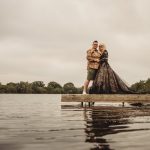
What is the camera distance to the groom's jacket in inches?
722

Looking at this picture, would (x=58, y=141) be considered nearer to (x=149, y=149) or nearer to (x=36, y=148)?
(x=36, y=148)

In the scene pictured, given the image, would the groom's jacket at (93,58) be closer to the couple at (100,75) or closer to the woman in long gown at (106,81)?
the couple at (100,75)

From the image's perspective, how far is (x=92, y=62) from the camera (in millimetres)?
18656

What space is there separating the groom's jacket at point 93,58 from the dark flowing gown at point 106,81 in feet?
0.64

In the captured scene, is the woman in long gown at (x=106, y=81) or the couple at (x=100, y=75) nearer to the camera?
the couple at (x=100, y=75)

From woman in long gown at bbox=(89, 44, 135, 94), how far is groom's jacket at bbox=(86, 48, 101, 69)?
190 millimetres

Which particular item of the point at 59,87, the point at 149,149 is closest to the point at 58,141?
the point at 149,149

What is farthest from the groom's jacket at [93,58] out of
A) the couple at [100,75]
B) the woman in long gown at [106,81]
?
the woman in long gown at [106,81]

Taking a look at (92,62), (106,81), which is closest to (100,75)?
(106,81)

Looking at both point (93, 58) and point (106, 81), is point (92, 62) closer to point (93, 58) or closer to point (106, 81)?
point (93, 58)

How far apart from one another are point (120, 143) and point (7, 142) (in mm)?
1917

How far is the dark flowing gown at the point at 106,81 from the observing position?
1861cm

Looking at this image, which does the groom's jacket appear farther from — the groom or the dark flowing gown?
the dark flowing gown

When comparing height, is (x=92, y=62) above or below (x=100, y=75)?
above
